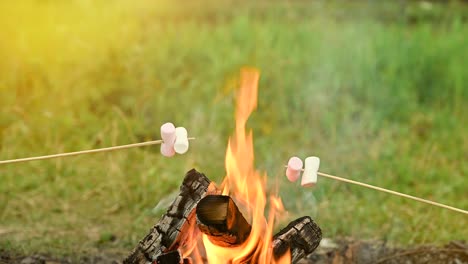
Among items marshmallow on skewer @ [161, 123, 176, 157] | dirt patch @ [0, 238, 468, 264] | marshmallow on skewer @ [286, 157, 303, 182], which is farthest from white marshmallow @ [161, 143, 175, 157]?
dirt patch @ [0, 238, 468, 264]

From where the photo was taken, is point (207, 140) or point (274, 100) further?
point (274, 100)

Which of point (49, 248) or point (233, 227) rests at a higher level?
point (233, 227)

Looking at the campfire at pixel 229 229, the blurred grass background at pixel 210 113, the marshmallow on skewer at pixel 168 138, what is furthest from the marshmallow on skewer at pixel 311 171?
the blurred grass background at pixel 210 113

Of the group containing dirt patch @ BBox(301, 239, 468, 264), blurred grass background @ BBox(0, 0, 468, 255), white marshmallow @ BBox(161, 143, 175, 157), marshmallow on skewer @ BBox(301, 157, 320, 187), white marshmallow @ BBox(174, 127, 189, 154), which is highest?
white marshmallow @ BBox(174, 127, 189, 154)

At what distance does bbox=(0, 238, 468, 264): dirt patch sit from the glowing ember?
2.86 feet

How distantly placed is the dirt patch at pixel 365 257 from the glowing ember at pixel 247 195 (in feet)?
2.86

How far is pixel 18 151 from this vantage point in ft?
18.6

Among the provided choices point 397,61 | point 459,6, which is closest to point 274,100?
point 397,61

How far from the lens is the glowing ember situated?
10.2 feet

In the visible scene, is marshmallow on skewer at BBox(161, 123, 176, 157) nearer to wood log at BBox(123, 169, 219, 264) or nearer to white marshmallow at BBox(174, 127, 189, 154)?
white marshmallow at BBox(174, 127, 189, 154)

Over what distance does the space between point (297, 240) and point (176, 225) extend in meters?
0.47

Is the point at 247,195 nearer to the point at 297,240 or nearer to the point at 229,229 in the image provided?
the point at 297,240

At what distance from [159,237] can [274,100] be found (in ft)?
12.6

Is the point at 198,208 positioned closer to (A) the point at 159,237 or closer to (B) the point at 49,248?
(A) the point at 159,237
